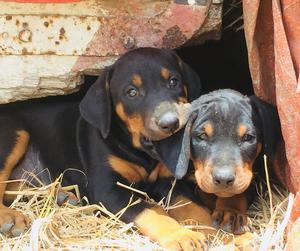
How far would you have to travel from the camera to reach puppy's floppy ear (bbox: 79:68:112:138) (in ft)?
13.3

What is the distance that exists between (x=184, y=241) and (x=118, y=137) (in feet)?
3.29

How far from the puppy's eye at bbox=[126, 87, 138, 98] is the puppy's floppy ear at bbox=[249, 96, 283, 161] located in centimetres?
67

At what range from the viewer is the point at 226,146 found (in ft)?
12.0

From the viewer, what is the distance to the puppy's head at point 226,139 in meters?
3.53

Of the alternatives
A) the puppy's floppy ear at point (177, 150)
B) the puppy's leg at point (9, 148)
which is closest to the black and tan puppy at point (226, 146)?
the puppy's floppy ear at point (177, 150)

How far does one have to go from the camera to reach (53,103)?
4867 mm

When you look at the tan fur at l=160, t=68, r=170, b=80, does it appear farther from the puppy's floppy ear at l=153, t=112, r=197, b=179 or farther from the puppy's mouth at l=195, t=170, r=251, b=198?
the puppy's mouth at l=195, t=170, r=251, b=198

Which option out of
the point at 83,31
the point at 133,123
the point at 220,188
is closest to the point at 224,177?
the point at 220,188

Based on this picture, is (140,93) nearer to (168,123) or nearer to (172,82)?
(172,82)

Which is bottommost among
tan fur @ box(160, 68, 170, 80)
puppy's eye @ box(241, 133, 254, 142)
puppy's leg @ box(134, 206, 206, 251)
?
puppy's leg @ box(134, 206, 206, 251)

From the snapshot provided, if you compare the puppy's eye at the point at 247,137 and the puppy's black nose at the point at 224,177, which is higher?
the puppy's eye at the point at 247,137

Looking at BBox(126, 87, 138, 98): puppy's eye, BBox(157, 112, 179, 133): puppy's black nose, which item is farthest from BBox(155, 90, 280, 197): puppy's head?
BBox(126, 87, 138, 98): puppy's eye

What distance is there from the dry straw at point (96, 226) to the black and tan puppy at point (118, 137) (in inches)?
3.3

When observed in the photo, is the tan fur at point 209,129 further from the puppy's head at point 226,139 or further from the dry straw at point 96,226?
the dry straw at point 96,226
